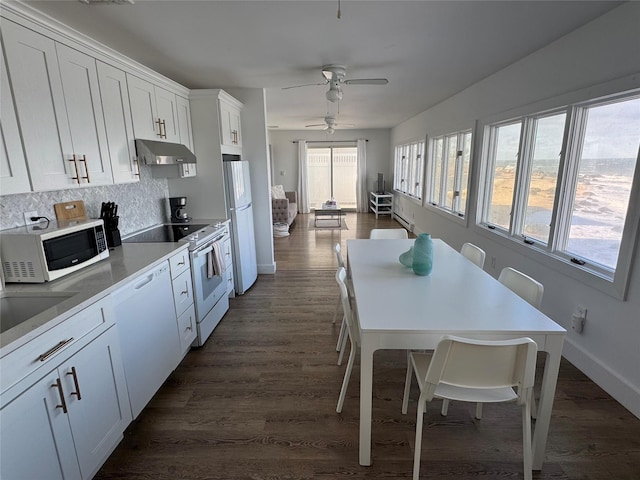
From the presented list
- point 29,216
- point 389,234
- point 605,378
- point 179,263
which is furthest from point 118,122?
point 605,378

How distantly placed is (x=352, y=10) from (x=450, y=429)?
2574mm

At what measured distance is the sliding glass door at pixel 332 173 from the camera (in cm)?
954

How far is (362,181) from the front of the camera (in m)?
9.51

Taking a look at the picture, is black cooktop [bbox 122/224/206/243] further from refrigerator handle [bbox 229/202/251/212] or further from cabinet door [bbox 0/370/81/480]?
cabinet door [bbox 0/370/81/480]

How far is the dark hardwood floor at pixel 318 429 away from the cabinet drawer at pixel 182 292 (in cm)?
48

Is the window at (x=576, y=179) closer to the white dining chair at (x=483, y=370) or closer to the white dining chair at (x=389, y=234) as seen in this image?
the white dining chair at (x=389, y=234)

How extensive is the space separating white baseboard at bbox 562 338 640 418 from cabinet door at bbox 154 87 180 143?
3771 millimetres

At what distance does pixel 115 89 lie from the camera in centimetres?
220

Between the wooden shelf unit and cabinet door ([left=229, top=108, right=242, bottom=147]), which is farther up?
cabinet door ([left=229, top=108, right=242, bottom=147])

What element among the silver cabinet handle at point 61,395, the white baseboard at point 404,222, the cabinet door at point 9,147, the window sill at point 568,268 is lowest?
the white baseboard at point 404,222

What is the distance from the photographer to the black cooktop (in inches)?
106

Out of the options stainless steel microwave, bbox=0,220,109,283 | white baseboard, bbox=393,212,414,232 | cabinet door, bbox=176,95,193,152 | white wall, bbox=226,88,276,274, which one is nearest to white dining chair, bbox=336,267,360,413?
stainless steel microwave, bbox=0,220,109,283

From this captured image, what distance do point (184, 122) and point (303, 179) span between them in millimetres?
6418

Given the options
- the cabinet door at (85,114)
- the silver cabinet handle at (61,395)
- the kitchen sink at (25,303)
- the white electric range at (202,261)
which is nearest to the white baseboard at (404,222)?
the white electric range at (202,261)
